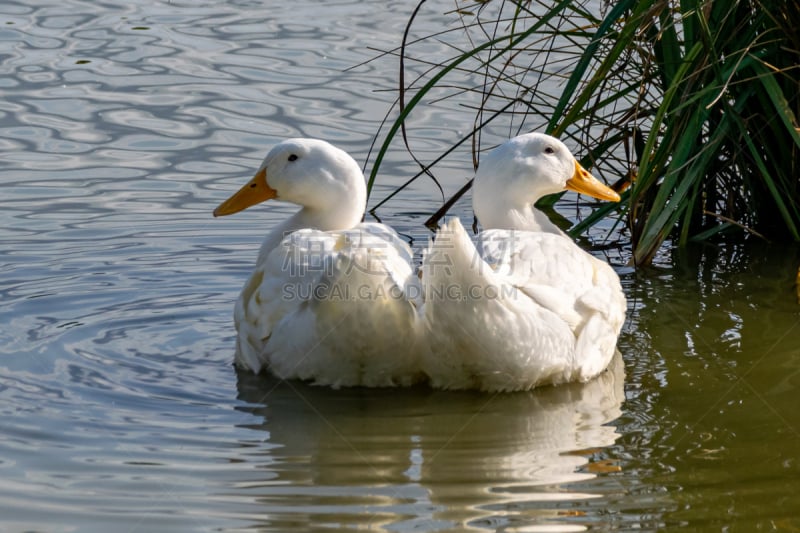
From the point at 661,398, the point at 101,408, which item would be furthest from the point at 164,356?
the point at 661,398

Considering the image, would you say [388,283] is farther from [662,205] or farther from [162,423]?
[662,205]

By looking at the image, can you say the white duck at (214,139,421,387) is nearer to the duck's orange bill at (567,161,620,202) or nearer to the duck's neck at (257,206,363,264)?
the duck's neck at (257,206,363,264)

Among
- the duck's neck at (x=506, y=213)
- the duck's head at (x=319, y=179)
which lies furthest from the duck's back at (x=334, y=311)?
the duck's neck at (x=506, y=213)

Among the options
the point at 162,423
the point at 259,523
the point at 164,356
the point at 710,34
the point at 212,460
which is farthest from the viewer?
the point at 710,34

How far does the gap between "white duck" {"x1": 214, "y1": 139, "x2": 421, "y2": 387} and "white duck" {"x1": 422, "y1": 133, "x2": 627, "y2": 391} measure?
7.2 inches

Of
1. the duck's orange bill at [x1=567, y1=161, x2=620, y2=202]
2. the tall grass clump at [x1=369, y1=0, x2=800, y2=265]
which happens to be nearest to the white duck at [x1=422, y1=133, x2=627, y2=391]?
the duck's orange bill at [x1=567, y1=161, x2=620, y2=202]

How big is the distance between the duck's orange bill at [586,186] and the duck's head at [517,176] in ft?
0.50

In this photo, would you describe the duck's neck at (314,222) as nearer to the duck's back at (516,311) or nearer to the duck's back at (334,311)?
the duck's back at (334,311)

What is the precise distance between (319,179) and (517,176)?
3.30ft

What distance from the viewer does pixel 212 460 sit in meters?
4.68

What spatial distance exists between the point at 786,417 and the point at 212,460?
2.36 meters

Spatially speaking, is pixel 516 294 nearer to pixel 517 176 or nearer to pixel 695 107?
pixel 517 176

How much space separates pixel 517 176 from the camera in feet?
20.7

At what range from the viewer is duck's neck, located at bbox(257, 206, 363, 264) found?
20.3 ft
